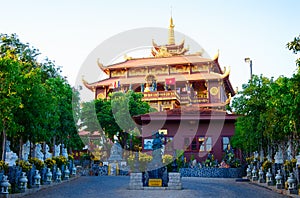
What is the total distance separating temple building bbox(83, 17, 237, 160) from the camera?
33969mm

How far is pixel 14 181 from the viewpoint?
14.7 m

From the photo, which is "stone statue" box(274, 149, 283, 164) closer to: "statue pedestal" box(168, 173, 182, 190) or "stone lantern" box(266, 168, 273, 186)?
"stone lantern" box(266, 168, 273, 186)

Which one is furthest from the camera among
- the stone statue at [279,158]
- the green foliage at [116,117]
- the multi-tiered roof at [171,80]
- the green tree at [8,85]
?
the multi-tiered roof at [171,80]

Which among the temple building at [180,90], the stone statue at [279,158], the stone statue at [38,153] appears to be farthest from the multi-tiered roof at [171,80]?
the stone statue at [38,153]

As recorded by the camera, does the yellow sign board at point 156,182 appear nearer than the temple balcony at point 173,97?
Yes

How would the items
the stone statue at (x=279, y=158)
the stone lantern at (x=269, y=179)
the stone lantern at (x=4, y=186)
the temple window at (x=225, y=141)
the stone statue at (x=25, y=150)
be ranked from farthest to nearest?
the temple window at (x=225, y=141) → the stone statue at (x=279, y=158) → the stone statue at (x=25, y=150) → the stone lantern at (x=269, y=179) → the stone lantern at (x=4, y=186)

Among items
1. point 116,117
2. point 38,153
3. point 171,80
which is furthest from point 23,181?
point 171,80

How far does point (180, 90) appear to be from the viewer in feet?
167

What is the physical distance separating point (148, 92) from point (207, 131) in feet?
46.4

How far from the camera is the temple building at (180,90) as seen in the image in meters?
34.0

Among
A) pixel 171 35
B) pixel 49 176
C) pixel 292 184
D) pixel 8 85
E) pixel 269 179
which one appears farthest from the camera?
pixel 171 35

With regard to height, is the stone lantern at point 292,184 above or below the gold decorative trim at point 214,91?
below

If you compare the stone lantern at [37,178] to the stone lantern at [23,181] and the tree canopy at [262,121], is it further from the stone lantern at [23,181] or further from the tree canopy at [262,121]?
the tree canopy at [262,121]

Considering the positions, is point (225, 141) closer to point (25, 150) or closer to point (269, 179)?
point (269, 179)
